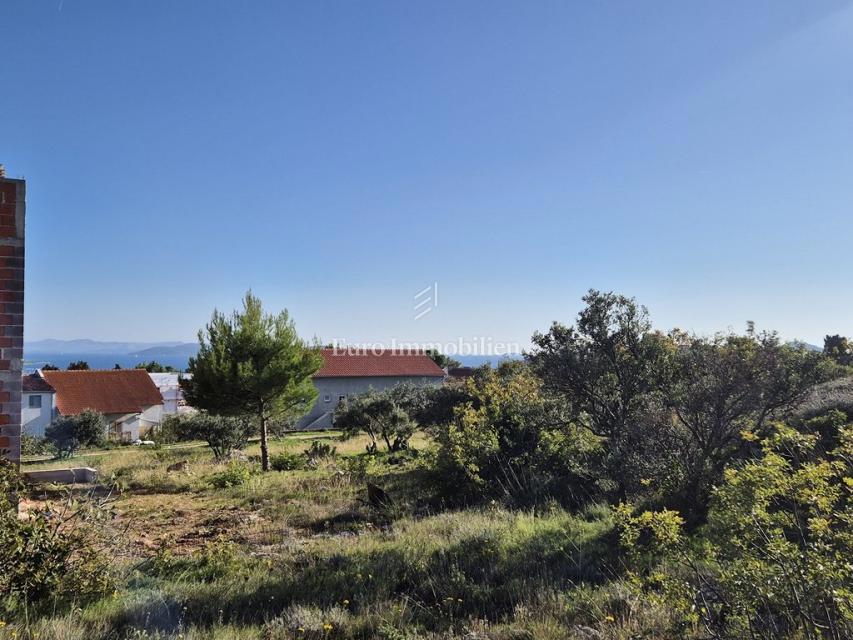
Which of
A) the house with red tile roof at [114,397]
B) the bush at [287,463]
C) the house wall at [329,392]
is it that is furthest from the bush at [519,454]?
the house with red tile roof at [114,397]

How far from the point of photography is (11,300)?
397cm

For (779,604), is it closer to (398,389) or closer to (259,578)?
(259,578)

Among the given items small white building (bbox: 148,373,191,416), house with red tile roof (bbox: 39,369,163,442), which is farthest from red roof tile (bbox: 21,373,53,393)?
small white building (bbox: 148,373,191,416)

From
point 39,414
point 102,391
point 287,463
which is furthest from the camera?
point 102,391

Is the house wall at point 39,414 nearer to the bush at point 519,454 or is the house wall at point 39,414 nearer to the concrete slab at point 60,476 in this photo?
the concrete slab at point 60,476

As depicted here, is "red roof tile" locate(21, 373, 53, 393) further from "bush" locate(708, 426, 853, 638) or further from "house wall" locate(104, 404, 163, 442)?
"bush" locate(708, 426, 853, 638)

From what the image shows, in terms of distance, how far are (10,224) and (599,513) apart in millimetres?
7738

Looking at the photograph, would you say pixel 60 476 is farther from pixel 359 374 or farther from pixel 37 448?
pixel 359 374

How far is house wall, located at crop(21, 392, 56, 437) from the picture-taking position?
3762 centimetres

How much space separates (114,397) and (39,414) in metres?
5.18

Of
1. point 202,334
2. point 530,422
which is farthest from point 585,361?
point 202,334

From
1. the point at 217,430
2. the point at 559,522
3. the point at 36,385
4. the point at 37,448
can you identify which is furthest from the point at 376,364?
the point at 559,522

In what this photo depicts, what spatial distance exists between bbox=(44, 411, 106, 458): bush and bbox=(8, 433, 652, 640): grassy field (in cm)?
1920

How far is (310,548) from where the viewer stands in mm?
6473
